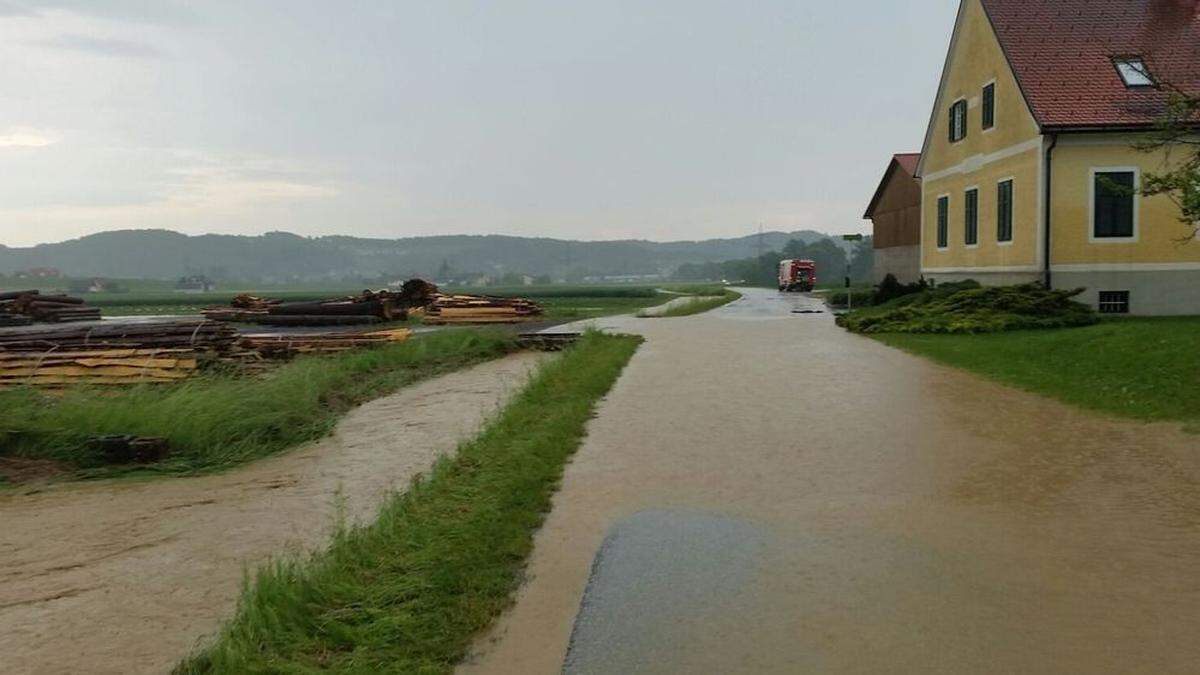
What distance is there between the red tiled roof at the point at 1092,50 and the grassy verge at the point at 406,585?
21.7 m

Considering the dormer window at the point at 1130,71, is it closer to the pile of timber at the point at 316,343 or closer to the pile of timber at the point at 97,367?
the pile of timber at the point at 316,343

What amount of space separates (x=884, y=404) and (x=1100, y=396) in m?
2.75

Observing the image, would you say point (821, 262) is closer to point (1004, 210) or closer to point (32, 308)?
point (1004, 210)

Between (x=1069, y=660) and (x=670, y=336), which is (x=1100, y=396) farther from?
(x=670, y=336)

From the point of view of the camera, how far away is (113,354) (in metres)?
15.8

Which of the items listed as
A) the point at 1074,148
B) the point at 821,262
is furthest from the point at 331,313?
the point at 821,262

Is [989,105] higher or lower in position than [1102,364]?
higher

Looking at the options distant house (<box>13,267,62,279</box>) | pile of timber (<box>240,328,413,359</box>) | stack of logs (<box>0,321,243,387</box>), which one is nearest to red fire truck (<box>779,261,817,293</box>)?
pile of timber (<box>240,328,413,359</box>)

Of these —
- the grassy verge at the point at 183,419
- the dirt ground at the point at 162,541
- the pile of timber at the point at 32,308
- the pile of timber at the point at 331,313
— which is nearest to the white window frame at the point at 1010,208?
the dirt ground at the point at 162,541

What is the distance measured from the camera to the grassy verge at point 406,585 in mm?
4629

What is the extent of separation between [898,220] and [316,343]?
107ft

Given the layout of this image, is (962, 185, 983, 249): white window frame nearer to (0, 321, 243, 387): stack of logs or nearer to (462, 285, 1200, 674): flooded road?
(462, 285, 1200, 674): flooded road

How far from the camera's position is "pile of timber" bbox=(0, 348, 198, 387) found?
15352 mm

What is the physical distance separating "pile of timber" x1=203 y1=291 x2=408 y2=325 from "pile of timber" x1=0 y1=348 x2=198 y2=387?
1804cm
